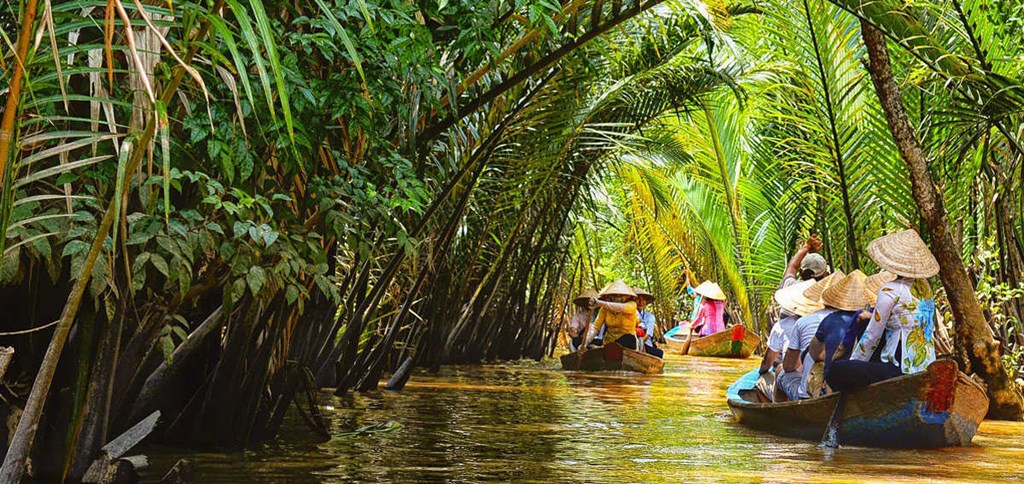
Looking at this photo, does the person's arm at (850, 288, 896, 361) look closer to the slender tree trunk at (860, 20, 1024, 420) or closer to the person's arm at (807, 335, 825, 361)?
the person's arm at (807, 335, 825, 361)

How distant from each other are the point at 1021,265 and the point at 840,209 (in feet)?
5.87

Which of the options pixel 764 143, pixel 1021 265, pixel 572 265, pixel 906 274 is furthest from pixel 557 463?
pixel 572 265

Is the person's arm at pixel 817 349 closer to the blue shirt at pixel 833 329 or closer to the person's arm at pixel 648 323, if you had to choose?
the blue shirt at pixel 833 329

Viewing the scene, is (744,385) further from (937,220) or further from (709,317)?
(709,317)

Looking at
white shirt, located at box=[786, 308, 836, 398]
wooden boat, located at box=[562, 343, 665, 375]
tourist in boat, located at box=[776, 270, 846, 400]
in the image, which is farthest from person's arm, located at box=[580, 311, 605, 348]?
white shirt, located at box=[786, 308, 836, 398]

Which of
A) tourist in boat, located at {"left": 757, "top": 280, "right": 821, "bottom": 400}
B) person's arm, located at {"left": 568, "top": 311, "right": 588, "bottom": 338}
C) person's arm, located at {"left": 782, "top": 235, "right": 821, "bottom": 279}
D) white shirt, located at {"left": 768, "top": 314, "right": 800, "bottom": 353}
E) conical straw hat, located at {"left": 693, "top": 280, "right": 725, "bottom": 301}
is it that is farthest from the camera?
conical straw hat, located at {"left": 693, "top": 280, "right": 725, "bottom": 301}

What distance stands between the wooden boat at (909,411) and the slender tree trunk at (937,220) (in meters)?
1.18

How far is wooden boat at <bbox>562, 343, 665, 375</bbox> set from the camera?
17125 mm

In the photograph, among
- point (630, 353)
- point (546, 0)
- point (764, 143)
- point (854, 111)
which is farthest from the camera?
point (630, 353)

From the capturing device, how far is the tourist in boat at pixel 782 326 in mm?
9250

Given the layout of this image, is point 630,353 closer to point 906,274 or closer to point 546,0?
point 906,274

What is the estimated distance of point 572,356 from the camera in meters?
17.6

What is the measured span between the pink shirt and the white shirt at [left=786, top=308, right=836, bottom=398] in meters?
17.2

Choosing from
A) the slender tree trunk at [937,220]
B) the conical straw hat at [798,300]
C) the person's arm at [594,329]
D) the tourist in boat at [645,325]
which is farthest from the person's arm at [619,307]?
the slender tree trunk at [937,220]
